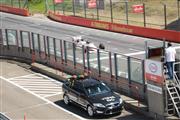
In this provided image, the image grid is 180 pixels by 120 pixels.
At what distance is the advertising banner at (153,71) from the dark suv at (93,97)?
6.45 feet

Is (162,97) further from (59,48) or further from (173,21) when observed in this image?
(173,21)

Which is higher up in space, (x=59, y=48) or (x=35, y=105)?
(x=59, y=48)

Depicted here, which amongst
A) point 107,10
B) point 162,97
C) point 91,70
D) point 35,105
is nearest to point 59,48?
point 91,70

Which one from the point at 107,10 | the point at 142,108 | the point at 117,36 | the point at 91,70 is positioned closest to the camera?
the point at 142,108

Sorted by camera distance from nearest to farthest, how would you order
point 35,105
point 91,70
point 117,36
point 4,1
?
1. point 35,105
2. point 91,70
3. point 117,36
4. point 4,1

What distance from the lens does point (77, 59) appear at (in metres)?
31.9

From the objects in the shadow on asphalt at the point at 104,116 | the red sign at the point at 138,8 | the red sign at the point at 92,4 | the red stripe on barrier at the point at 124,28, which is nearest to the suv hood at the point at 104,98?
the shadow on asphalt at the point at 104,116

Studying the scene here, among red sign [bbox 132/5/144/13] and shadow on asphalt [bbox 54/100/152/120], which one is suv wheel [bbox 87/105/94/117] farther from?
red sign [bbox 132/5/144/13]

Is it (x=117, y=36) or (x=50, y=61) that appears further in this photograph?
(x=117, y=36)

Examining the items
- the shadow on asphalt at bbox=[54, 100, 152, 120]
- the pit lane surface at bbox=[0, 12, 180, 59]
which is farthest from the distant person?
the pit lane surface at bbox=[0, 12, 180, 59]

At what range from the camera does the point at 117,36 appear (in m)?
49.9

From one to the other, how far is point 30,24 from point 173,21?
747 inches

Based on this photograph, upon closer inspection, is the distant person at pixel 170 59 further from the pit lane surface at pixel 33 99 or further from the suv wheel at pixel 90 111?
the suv wheel at pixel 90 111

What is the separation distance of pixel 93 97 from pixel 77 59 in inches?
316
